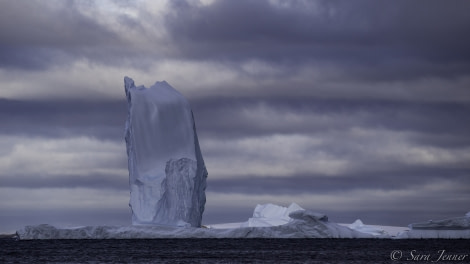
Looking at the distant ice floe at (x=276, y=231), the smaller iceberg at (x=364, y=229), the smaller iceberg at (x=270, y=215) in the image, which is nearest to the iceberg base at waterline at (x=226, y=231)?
the distant ice floe at (x=276, y=231)

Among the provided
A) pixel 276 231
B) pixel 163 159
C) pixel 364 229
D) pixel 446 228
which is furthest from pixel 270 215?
pixel 446 228

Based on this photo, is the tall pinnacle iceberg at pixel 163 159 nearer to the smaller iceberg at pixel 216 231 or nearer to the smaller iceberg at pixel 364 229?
the smaller iceberg at pixel 216 231

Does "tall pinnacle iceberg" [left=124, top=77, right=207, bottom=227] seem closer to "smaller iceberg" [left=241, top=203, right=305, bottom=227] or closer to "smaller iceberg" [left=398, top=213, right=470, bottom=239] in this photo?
"smaller iceberg" [left=241, top=203, right=305, bottom=227]

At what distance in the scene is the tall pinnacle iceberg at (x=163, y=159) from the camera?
5897 cm

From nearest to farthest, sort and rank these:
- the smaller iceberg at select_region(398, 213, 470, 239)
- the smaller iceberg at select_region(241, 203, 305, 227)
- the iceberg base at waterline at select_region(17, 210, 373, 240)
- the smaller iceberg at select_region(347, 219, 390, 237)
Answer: the smaller iceberg at select_region(398, 213, 470, 239) → the iceberg base at waterline at select_region(17, 210, 373, 240) → the smaller iceberg at select_region(241, 203, 305, 227) → the smaller iceberg at select_region(347, 219, 390, 237)

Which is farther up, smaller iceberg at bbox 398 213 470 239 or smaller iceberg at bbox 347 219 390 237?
smaller iceberg at bbox 347 219 390 237

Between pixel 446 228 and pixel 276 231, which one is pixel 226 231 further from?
pixel 446 228

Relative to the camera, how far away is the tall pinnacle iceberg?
2322 inches

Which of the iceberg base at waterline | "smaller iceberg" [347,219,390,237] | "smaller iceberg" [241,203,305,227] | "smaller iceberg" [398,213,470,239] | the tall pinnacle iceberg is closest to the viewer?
"smaller iceberg" [398,213,470,239]

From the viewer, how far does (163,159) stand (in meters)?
60.9

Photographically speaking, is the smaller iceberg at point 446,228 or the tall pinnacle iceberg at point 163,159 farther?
the tall pinnacle iceberg at point 163,159

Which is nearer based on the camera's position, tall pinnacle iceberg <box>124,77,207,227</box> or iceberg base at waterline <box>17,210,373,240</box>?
iceberg base at waterline <box>17,210,373,240</box>

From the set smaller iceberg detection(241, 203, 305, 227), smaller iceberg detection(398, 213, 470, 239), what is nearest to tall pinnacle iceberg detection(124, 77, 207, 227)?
smaller iceberg detection(241, 203, 305, 227)

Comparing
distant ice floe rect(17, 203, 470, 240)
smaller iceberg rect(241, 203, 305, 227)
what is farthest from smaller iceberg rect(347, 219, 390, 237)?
distant ice floe rect(17, 203, 470, 240)
